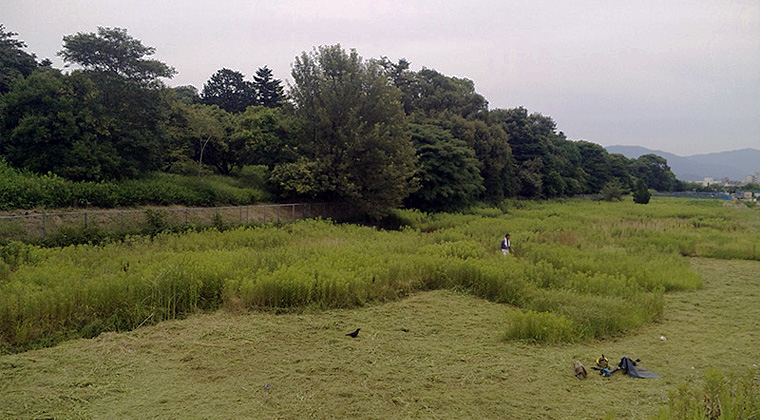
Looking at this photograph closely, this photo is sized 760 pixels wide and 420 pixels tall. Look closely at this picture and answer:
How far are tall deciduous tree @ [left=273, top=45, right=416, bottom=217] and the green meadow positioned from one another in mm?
12215

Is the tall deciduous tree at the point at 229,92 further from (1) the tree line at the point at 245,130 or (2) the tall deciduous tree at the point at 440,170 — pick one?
(2) the tall deciduous tree at the point at 440,170

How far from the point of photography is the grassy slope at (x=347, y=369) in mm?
5070

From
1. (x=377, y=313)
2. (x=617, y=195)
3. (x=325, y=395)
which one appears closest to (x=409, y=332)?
(x=377, y=313)

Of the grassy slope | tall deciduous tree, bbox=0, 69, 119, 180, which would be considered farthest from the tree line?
the grassy slope

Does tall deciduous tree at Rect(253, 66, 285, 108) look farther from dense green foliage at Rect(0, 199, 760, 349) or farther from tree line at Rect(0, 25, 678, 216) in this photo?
dense green foliage at Rect(0, 199, 760, 349)

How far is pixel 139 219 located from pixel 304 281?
1240 centimetres

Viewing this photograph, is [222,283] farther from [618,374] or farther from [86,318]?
[618,374]

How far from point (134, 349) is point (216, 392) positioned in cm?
221

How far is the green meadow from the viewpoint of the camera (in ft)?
17.0

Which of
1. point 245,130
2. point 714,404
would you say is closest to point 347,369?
point 714,404

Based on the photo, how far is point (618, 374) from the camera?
609 centimetres

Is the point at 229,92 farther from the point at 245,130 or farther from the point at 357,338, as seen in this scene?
the point at 357,338

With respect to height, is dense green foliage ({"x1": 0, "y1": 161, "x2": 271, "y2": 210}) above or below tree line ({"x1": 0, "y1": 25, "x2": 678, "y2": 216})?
below

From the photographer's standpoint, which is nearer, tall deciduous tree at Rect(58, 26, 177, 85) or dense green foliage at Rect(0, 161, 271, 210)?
dense green foliage at Rect(0, 161, 271, 210)
